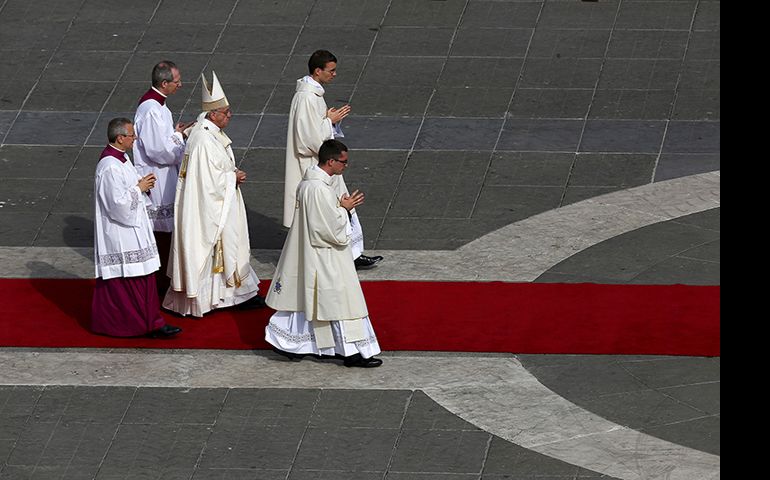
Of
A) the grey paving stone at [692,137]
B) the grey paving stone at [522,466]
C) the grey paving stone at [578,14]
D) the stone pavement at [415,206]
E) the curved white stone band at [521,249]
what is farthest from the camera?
the grey paving stone at [578,14]

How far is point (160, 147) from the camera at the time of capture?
10.6 metres

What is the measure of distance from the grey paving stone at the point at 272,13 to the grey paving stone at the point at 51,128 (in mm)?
2777

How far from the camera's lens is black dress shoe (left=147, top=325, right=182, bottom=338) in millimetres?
10008

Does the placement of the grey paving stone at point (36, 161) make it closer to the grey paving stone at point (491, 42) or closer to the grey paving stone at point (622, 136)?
the grey paving stone at point (491, 42)

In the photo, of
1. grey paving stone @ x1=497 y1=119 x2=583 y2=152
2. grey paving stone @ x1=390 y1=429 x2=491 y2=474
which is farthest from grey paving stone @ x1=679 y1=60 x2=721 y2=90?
grey paving stone @ x1=390 y1=429 x2=491 y2=474

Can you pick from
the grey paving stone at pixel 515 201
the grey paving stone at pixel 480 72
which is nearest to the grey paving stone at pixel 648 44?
the grey paving stone at pixel 480 72

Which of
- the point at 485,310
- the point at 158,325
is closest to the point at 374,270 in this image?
the point at 485,310

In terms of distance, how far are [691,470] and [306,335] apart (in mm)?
2949

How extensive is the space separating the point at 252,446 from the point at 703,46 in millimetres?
8978

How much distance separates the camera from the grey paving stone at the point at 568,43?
15.3 meters

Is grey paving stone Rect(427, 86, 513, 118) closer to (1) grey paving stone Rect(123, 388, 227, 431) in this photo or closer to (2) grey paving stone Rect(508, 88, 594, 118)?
(2) grey paving stone Rect(508, 88, 594, 118)

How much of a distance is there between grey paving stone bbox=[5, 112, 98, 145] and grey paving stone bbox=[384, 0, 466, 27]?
12.9ft
